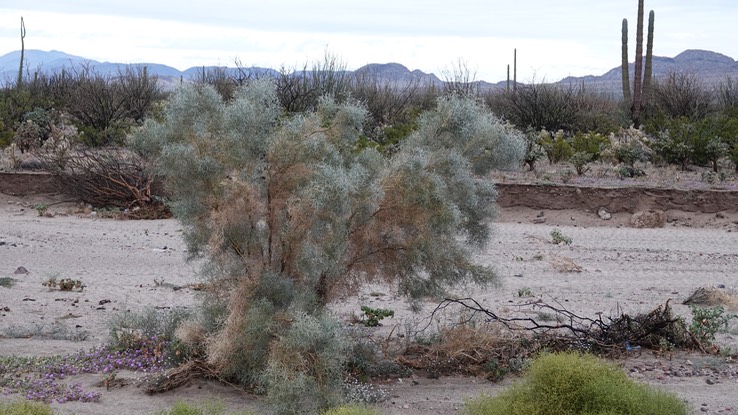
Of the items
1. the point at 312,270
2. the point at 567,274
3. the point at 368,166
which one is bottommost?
the point at 567,274

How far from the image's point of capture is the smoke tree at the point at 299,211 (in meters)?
6.74

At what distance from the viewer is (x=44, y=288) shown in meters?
11.1

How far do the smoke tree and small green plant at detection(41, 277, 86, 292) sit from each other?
402cm

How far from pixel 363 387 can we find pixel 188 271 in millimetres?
5804

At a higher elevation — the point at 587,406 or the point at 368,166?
the point at 368,166

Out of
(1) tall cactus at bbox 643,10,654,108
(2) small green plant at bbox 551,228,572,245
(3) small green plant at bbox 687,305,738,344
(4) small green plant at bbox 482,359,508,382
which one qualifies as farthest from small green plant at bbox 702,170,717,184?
(1) tall cactus at bbox 643,10,654,108

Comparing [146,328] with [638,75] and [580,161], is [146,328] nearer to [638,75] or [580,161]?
[580,161]

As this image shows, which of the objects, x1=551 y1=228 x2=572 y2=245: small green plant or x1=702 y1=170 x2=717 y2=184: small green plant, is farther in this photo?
x1=702 y1=170 x2=717 y2=184: small green plant

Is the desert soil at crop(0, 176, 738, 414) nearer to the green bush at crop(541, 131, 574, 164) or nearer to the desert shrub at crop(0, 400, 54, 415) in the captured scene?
the desert shrub at crop(0, 400, 54, 415)

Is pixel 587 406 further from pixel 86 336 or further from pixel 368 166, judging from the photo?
A: pixel 86 336

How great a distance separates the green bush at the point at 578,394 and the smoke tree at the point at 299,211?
1415mm

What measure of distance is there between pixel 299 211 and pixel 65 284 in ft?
17.1

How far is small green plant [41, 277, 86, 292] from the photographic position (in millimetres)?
10992

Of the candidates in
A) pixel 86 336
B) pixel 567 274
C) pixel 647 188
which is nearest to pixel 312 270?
pixel 86 336
